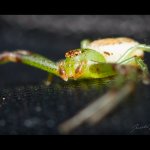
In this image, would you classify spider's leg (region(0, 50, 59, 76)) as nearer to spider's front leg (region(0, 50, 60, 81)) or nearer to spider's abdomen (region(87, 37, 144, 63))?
spider's front leg (region(0, 50, 60, 81))

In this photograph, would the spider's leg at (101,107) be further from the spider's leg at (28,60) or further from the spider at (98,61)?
the spider's leg at (28,60)

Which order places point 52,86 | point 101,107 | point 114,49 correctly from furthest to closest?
1. point 114,49
2. point 52,86
3. point 101,107

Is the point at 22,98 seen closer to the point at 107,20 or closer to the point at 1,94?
the point at 1,94

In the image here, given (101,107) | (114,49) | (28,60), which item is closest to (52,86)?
(28,60)

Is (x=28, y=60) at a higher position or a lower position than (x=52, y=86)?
higher

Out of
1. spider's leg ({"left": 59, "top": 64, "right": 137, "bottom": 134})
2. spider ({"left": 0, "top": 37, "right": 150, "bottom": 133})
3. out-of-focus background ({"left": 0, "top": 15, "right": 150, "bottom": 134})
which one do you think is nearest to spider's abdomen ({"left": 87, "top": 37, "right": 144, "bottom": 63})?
spider ({"left": 0, "top": 37, "right": 150, "bottom": 133})

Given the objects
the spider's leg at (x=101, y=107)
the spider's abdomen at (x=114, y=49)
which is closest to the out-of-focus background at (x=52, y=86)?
the spider's leg at (x=101, y=107)

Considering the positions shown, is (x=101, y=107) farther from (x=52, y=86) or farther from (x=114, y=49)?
(x=114, y=49)

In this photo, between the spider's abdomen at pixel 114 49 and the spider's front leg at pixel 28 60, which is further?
the spider's abdomen at pixel 114 49

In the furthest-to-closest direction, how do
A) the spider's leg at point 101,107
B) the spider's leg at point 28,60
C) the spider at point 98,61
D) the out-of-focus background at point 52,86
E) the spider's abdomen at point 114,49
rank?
the spider's abdomen at point 114,49
the spider's leg at point 28,60
the spider at point 98,61
the out-of-focus background at point 52,86
the spider's leg at point 101,107
